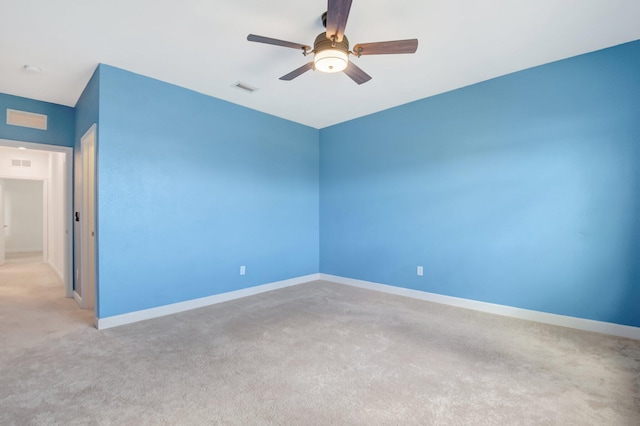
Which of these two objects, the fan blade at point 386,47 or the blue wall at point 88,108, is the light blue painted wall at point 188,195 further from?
the fan blade at point 386,47

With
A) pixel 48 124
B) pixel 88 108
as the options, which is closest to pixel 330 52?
pixel 88 108

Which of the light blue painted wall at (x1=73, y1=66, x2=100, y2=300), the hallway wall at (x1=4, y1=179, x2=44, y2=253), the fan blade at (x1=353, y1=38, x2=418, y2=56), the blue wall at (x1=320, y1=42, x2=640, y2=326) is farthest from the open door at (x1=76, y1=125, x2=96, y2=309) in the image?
the hallway wall at (x1=4, y1=179, x2=44, y2=253)

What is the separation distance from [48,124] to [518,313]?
21.6ft

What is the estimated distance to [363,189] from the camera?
16.2ft

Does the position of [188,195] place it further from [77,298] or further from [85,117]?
[77,298]

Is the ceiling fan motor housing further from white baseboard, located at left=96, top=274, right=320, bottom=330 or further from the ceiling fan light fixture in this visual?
white baseboard, located at left=96, top=274, right=320, bottom=330

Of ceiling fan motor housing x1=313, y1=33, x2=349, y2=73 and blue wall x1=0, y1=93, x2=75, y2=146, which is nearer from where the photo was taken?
ceiling fan motor housing x1=313, y1=33, x2=349, y2=73

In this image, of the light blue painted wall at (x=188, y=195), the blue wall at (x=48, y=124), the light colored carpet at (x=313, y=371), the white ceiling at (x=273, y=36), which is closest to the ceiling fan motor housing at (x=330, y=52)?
the white ceiling at (x=273, y=36)

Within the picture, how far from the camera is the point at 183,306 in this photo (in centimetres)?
368

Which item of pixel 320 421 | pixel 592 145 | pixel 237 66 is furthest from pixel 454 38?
pixel 320 421

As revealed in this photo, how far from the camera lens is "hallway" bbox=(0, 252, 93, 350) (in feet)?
9.50

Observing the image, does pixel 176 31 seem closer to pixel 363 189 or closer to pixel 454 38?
pixel 454 38

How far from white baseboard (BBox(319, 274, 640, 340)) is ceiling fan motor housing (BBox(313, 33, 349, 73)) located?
3.22 meters

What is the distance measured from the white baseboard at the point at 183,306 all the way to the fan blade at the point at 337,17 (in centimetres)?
340
